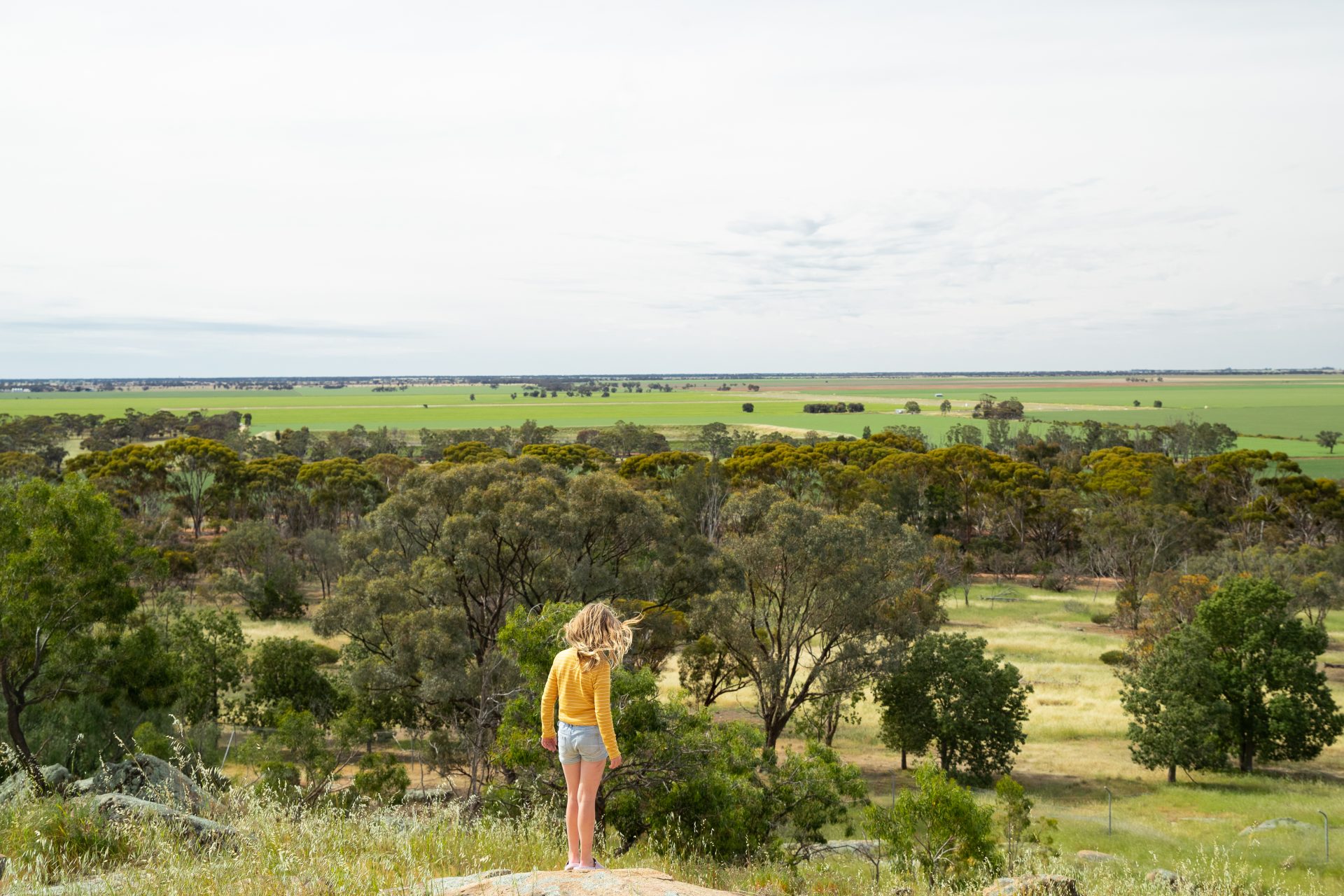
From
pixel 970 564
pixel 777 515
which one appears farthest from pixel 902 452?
pixel 777 515

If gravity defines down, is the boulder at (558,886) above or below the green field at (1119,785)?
above

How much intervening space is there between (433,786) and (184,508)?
180ft

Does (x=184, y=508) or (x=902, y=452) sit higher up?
(x=902, y=452)

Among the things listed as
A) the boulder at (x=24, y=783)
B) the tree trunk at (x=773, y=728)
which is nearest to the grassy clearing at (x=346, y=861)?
the boulder at (x=24, y=783)

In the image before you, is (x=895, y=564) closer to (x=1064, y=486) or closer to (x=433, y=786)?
(x=433, y=786)

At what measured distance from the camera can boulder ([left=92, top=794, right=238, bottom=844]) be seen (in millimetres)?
6496

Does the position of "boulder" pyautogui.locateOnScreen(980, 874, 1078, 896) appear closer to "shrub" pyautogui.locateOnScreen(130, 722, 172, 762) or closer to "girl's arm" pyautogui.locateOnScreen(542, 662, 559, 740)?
"girl's arm" pyautogui.locateOnScreen(542, 662, 559, 740)

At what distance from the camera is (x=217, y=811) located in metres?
7.61

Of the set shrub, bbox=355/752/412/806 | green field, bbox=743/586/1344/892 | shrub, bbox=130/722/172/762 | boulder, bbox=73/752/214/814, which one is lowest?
green field, bbox=743/586/1344/892

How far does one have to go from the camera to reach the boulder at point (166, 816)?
6.50m

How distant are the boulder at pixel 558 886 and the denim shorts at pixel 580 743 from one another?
0.76 meters

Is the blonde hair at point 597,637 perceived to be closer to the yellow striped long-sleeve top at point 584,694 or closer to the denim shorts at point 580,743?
the yellow striped long-sleeve top at point 584,694

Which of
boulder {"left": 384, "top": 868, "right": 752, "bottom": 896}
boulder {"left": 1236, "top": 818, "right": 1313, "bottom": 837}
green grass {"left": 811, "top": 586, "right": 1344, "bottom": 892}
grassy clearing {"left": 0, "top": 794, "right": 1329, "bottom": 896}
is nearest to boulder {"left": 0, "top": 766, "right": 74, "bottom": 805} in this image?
grassy clearing {"left": 0, "top": 794, "right": 1329, "bottom": 896}

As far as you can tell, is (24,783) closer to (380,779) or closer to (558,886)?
(558,886)
